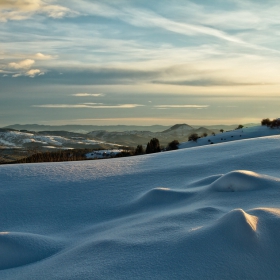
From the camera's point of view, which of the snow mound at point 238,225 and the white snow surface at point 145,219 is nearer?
the white snow surface at point 145,219

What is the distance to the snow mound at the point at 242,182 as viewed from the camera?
4520 millimetres

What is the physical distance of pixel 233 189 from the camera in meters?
4.52

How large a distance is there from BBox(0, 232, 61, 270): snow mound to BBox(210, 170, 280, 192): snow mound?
217 centimetres

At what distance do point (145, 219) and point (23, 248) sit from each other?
130 centimetres

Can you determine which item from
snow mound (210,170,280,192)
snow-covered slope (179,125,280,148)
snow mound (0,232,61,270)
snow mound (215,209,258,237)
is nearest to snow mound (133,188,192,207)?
snow mound (210,170,280,192)

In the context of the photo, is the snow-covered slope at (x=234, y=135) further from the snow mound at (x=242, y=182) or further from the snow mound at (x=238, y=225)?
the snow mound at (x=238, y=225)

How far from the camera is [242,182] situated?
4.55 meters

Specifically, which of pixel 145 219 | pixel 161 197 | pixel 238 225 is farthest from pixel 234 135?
pixel 238 225

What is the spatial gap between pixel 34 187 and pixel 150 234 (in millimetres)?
2826

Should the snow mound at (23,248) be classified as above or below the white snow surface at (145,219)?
below

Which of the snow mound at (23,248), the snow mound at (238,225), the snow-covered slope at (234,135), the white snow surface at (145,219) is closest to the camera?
the white snow surface at (145,219)

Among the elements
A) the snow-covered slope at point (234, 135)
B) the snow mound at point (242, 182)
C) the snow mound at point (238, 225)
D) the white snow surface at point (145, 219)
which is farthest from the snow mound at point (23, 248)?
the snow-covered slope at point (234, 135)

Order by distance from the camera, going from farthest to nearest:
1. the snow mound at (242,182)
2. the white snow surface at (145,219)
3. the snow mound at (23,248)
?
the snow mound at (242,182)
the snow mound at (23,248)
the white snow surface at (145,219)

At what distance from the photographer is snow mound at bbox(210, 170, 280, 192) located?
4.52 metres
